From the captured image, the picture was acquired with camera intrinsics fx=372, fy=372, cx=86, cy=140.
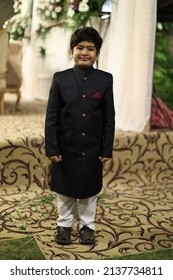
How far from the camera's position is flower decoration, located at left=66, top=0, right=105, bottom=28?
109 inches

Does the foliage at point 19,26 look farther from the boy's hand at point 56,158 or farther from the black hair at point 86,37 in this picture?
the boy's hand at point 56,158

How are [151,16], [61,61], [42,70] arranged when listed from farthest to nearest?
1. [42,70]
2. [61,61]
3. [151,16]

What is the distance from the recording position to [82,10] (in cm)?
278

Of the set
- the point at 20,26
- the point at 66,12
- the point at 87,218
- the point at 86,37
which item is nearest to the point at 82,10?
the point at 66,12

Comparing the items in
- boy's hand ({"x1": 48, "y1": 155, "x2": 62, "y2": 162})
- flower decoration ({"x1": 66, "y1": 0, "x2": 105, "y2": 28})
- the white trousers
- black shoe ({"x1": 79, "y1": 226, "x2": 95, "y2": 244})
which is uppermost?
flower decoration ({"x1": 66, "y1": 0, "x2": 105, "y2": 28})

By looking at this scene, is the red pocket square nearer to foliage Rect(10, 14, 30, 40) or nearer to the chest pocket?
the chest pocket

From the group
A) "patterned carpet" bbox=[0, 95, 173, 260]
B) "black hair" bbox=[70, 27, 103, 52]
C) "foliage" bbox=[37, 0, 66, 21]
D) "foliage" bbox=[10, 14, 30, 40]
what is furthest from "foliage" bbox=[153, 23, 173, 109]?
"foliage" bbox=[10, 14, 30, 40]

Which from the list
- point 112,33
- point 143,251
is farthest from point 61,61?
point 143,251

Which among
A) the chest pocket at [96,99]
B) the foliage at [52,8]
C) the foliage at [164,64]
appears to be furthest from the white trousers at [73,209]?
the foliage at [52,8]

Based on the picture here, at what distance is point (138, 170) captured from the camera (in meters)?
2.53

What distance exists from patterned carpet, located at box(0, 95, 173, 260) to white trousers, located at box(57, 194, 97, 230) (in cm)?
9

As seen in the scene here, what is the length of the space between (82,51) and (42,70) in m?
2.93

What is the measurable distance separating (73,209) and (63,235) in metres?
0.12

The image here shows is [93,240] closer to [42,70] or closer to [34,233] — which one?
[34,233]
